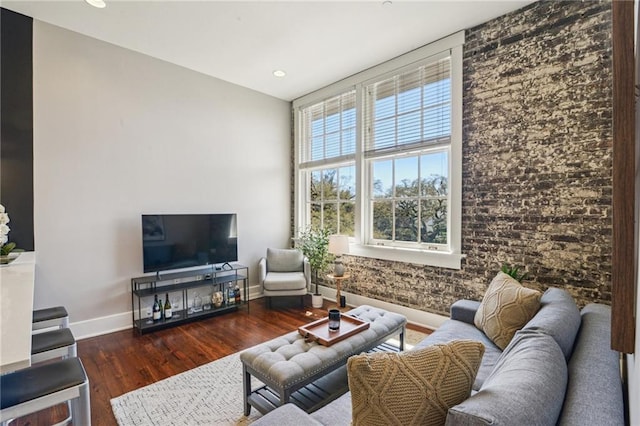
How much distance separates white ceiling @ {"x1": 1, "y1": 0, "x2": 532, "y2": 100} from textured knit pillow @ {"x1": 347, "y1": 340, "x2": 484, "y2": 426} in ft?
10.1

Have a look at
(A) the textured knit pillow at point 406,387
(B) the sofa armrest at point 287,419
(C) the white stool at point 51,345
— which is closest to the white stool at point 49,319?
(C) the white stool at point 51,345

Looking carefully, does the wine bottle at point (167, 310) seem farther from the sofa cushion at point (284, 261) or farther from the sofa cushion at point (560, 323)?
the sofa cushion at point (560, 323)

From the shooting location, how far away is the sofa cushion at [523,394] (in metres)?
0.82

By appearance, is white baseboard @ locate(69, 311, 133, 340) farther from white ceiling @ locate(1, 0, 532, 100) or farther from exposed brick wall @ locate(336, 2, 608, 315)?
exposed brick wall @ locate(336, 2, 608, 315)

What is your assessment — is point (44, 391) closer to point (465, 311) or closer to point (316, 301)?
point (465, 311)

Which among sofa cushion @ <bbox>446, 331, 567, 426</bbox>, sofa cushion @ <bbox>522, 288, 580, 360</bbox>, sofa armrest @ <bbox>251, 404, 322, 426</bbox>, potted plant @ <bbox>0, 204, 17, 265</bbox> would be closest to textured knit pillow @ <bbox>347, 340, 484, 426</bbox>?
sofa cushion @ <bbox>446, 331, 567, 426</bbox>

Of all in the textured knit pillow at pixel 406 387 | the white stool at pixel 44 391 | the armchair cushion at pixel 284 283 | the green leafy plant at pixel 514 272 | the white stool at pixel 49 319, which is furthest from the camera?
the armchair cushion at pixel 284 283

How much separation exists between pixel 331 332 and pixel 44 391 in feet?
5.47

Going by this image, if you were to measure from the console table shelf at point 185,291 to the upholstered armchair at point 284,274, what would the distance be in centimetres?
33

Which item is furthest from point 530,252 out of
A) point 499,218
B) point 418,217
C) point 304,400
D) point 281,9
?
point 281,9

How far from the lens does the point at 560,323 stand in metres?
1.54

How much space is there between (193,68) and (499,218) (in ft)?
14.1

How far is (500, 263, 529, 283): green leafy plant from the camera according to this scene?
9.25ft

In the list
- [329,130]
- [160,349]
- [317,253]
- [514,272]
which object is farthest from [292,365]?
[329,130]
